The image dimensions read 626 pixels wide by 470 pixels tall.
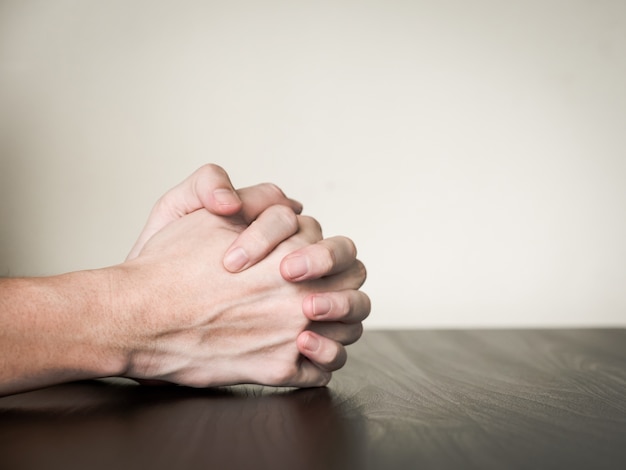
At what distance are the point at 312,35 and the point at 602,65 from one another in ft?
3.67

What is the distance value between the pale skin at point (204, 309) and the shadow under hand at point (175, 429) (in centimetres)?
4

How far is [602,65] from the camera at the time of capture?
8.55ft

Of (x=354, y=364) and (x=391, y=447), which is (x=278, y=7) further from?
(x=391, y=447)

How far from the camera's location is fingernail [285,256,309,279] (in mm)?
880

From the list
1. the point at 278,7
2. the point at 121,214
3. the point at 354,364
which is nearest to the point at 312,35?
the point at 278,7

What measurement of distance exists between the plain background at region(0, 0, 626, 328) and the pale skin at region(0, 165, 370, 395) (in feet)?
4.71

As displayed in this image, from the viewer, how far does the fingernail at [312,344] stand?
0.88 metres

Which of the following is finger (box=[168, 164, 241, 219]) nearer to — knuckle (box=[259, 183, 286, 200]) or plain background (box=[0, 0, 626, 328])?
knuckle (box=[259, 183, 286, 200])

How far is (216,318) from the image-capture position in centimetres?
88

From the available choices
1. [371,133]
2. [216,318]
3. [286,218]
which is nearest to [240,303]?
[216,318]

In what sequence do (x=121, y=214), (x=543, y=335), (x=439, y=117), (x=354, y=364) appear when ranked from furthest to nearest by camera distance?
(x=439, y=117) < (x=121, y=214) < (x=543, y=335) < (x=354, y=364)

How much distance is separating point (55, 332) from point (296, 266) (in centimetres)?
30

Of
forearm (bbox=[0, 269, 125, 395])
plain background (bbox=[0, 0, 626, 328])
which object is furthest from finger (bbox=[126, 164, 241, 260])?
plain background (bbox=[0, 0, 626, 328])

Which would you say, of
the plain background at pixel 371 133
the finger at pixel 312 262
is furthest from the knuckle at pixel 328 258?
the plain background at pixel 371 133
